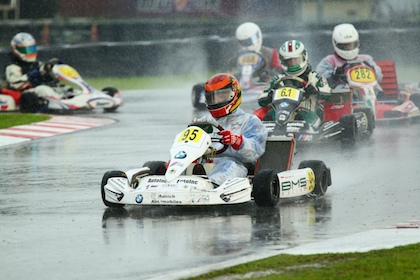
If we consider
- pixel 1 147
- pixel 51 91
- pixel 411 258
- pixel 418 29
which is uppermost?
pixel 418 29

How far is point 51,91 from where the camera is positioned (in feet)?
70.4

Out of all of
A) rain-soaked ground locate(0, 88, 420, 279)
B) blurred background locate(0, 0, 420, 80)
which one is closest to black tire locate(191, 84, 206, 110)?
rain-soaked ground locate(0, 88, 420, 279)

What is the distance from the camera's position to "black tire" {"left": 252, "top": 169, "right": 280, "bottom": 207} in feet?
32.0

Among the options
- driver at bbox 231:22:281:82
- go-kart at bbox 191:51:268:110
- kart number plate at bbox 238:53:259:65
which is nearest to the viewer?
go-kart at bbox 191:51:268:110

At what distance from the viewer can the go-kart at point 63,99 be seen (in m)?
21.3

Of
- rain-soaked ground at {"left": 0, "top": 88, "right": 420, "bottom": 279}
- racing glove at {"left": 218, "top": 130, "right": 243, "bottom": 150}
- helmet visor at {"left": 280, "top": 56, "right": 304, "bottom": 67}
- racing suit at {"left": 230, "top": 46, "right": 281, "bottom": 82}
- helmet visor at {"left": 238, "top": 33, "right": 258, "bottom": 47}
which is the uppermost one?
helmet visor at {"left": 238, "top": 33, "right": 258, "bottom": 47}

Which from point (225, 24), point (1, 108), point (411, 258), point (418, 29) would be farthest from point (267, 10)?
point (411, 258)

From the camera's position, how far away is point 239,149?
1029cm

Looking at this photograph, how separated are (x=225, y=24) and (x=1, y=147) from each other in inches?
664

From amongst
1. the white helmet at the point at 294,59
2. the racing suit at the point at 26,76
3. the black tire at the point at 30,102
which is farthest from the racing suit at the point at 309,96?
the racing suit at the point at 26,76

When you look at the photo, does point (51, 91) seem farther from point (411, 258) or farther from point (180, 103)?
point (411, 258)

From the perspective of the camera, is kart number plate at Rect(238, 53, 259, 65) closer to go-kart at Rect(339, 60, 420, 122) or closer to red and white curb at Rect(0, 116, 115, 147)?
red and white curb at Rect(0, 116, 115, 147)

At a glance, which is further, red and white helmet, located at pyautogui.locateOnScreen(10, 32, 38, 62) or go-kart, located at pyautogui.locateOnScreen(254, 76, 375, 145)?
red and white helmet, located at pyautogui.locateOnScreen(10, 32, 38, 62)

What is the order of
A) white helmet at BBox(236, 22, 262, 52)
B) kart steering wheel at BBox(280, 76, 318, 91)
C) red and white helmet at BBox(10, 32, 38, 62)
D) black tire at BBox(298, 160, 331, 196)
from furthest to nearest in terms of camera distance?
white helmet at BBox(236, 22, 262, 52) < red and white helmet at BBox(10, 32, 38, 62) < kart steering wheel at BBox(280, 76, 318, 91) < black tire at BBox(298, 160, 331, 196)
